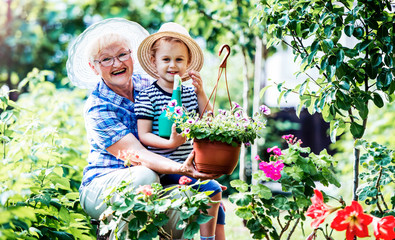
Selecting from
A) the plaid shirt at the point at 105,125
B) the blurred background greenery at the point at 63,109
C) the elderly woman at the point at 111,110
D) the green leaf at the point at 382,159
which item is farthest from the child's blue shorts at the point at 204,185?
the green leaf at the point at 382,159

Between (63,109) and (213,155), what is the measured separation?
88.3 inches

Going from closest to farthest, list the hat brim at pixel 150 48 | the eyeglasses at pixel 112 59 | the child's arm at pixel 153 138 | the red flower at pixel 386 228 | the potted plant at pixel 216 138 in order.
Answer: the red flower at pixel 386 228, the potted plant at pixel 216 138, the child's arm at pixel 153 138, the hat brim at pixel 150 48, the eyeglasses at pixel 112 59

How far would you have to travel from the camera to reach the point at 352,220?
5.58ft

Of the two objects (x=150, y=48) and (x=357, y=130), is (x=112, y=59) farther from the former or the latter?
(x=357, y=130)

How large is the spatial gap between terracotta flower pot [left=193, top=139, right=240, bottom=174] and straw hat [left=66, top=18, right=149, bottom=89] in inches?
31.6

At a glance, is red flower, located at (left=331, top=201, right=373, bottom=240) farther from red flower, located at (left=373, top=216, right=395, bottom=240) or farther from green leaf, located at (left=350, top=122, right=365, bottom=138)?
green leaf, located at (left=350, top=122, right=365, bottom=138)

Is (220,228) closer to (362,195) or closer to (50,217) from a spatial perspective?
(362,195)

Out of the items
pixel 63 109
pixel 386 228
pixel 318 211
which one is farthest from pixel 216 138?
pixel 63 109

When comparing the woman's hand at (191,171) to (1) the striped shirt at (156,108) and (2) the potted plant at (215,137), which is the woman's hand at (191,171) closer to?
(2) the potted plant at (215,137)

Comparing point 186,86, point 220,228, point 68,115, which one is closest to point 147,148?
point 186,86

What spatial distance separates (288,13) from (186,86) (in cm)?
68

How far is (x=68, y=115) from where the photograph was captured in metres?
4.29

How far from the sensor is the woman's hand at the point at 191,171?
2070 mm

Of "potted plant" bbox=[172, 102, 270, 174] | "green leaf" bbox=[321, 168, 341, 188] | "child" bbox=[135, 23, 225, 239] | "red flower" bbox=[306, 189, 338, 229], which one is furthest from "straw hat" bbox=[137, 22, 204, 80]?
"red flower" bbox=[306, 189, 338, 229]
